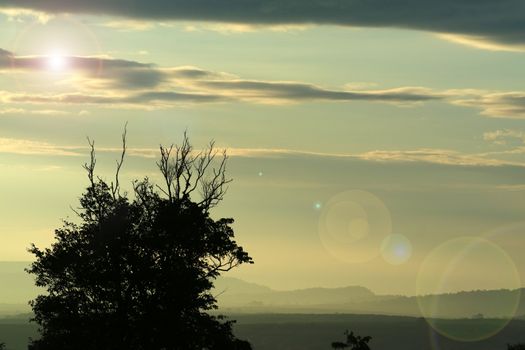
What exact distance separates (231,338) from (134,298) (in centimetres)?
681

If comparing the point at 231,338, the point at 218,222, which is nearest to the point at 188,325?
the point at 231,338

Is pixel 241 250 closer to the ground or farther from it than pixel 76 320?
farther from it

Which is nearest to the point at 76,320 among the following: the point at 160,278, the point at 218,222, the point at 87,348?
the point at 87,348

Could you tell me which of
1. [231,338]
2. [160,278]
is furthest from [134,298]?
[231,338]

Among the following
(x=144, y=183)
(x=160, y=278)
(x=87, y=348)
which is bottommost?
(x=87, y=348)

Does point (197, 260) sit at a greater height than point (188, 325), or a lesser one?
greater

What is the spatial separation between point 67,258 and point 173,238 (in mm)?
7153

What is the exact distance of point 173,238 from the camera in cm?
6631

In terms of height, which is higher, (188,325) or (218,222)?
(218,222)

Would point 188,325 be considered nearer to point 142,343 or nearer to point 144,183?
point 142,343

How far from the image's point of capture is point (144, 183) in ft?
224

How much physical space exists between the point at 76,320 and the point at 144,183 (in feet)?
33.1

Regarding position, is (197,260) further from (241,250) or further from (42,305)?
(42,305)

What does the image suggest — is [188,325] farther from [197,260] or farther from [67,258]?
[67,258]
